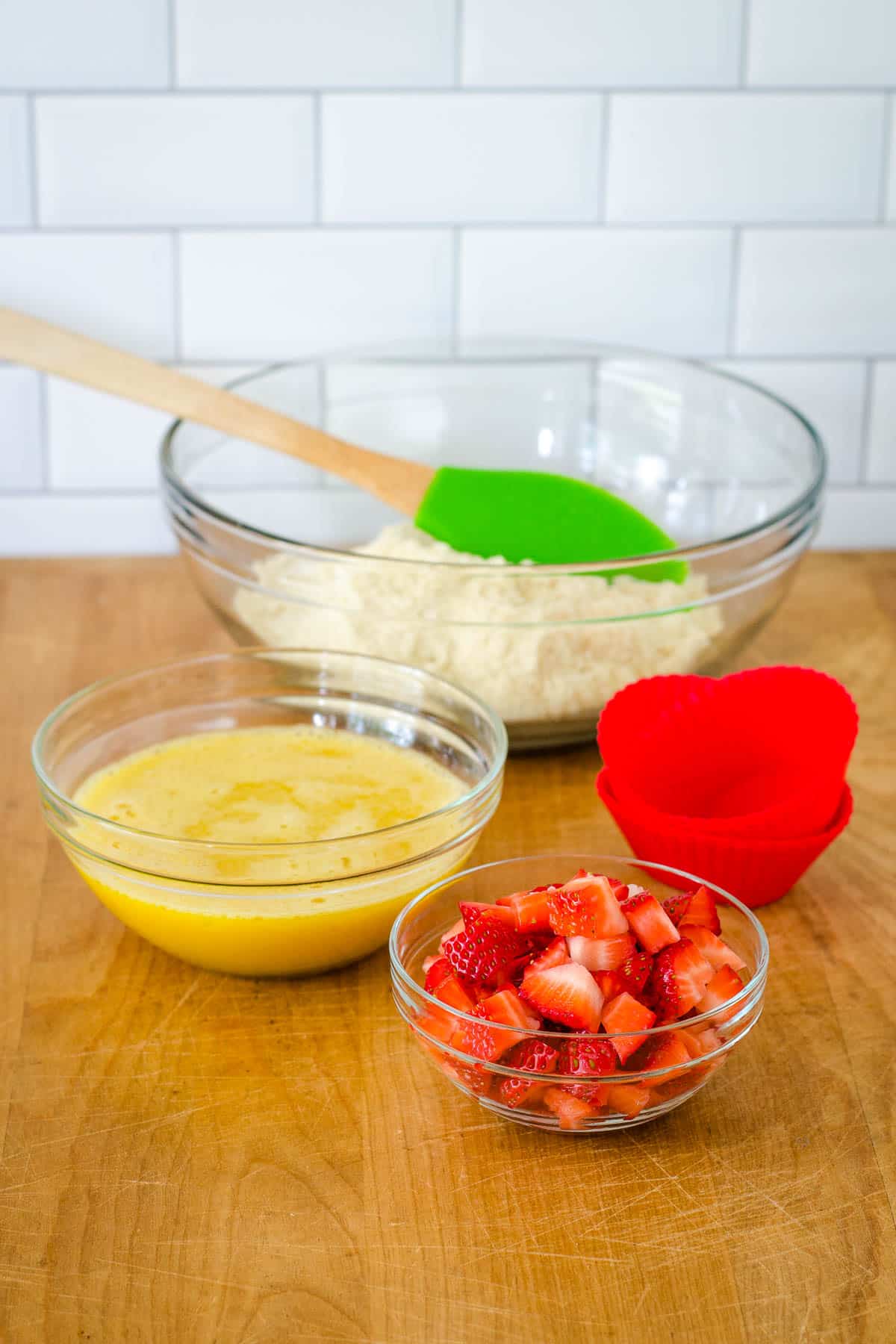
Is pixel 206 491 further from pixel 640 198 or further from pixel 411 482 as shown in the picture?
pixel 640 198

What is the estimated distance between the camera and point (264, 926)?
0.77m

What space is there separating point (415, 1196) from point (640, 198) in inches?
38.7

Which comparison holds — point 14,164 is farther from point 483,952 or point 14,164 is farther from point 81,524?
point 483,952

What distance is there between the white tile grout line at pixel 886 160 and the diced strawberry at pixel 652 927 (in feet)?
3.00

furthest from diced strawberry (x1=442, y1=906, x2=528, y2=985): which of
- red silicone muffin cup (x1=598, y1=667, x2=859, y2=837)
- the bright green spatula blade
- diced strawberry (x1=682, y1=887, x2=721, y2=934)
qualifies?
the bright green spatula blade

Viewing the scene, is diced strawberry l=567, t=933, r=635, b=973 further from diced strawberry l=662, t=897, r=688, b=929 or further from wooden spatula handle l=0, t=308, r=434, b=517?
wooden spatula handle l=0, t=308, r=434, b=517

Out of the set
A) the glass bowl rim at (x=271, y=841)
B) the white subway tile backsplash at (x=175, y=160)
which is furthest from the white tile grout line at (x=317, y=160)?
the glass bowl rim at (x=271, y=841)

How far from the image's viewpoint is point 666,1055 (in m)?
0.67

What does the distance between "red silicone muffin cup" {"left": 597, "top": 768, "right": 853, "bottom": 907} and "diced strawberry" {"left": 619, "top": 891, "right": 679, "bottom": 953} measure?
0.16 meters

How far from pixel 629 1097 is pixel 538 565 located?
1.33ft

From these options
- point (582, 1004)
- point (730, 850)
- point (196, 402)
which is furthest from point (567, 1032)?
point (196, 402)

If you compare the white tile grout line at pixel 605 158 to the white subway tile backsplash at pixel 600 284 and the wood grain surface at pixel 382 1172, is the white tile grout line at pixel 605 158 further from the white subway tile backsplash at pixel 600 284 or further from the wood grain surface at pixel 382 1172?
the wood grain surface at pixel 382 1172

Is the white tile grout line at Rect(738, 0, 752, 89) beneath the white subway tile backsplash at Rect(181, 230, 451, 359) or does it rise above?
above

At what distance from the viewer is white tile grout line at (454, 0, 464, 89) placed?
1.27 m
